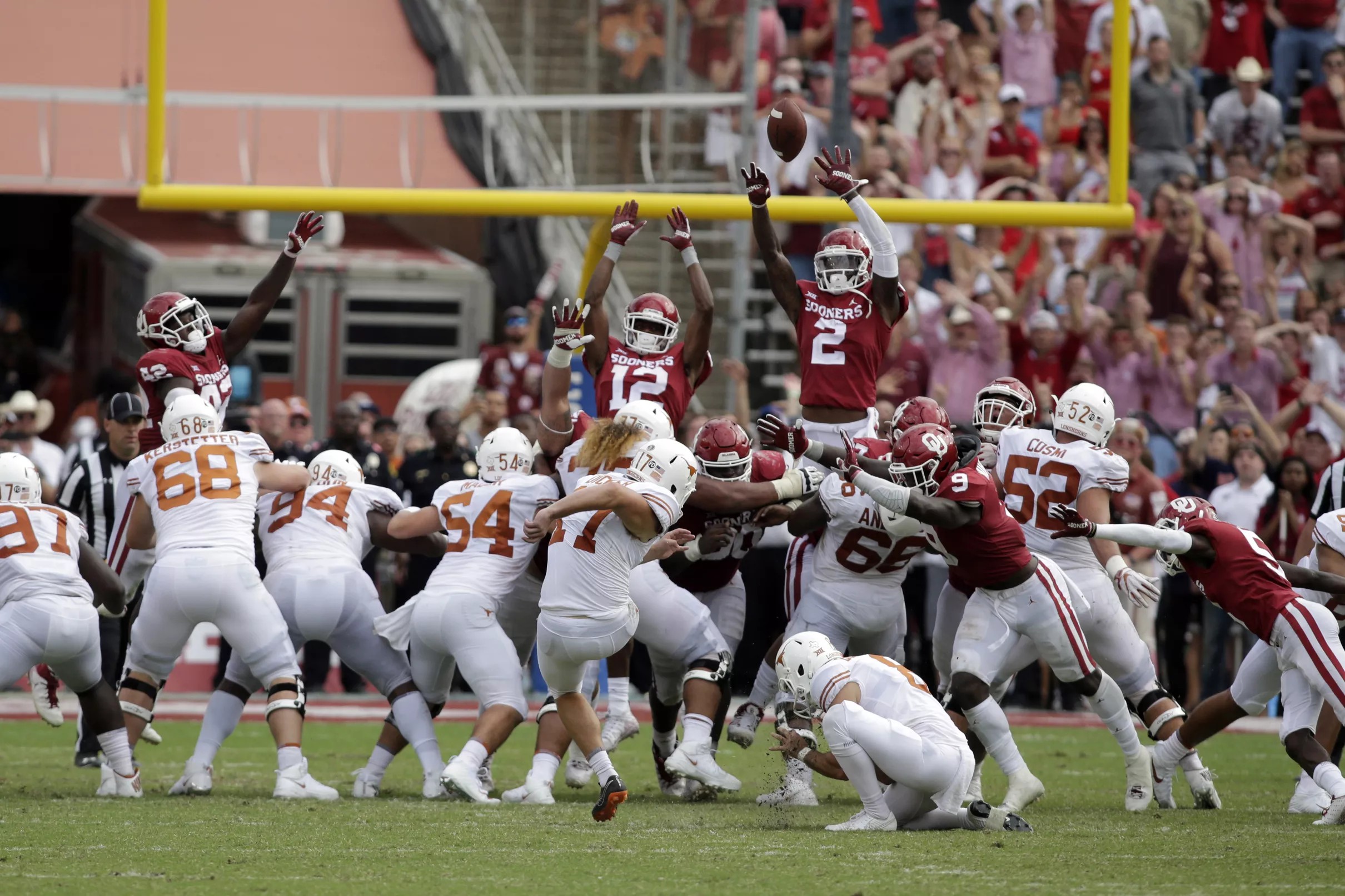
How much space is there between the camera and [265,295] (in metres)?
9.09

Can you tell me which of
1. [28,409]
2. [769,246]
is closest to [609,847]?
[769,246]

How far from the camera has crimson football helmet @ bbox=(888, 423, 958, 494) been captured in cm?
775

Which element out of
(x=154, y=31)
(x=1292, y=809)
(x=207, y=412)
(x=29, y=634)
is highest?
(x=154, y=31)

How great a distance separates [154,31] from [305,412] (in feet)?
12.0

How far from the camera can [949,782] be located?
22.8 feet

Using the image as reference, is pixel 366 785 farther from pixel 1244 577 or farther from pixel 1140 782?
pixel 1244 577

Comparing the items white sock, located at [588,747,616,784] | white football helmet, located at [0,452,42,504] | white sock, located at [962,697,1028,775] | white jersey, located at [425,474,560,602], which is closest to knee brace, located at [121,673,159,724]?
white football helmet, located at [0,452,42,504]

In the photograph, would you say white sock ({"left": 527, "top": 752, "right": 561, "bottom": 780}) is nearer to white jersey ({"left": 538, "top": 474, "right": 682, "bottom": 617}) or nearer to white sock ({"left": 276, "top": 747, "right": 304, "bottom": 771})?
white jersey ({"left": 538, "top": 474, "right": 682, "bottom": 617})

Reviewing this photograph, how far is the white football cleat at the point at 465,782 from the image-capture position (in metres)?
7.77

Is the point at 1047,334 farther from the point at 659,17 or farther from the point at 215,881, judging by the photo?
the point at 215,881

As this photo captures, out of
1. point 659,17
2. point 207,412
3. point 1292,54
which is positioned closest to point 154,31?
point 207,412

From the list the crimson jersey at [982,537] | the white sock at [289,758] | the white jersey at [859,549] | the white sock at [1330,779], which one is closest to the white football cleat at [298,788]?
the white sock at [289,758]

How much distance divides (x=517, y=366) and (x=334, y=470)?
5.13m

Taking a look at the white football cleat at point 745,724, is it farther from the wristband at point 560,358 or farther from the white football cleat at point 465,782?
the wristband at point 560,358
